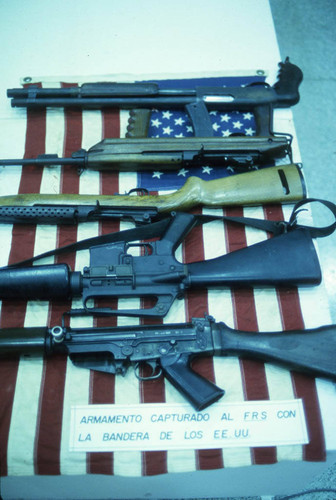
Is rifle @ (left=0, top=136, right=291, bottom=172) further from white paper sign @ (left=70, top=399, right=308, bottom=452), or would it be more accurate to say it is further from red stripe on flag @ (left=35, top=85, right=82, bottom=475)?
white paper sign @ (left=70, top=399, right=308, bottom=452)

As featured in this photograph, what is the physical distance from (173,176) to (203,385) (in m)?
1.34

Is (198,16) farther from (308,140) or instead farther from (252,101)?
(308,140)

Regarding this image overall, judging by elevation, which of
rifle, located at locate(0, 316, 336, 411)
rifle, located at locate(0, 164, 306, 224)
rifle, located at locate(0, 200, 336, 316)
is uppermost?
rifle, located at locate(0, 164, 306, 224)

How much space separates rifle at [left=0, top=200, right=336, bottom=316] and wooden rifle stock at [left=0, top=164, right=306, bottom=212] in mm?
279

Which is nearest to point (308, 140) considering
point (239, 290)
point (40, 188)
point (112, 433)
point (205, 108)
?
point (205, 108)

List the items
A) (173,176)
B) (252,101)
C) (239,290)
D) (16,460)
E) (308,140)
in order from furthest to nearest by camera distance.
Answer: (308,140), (252,101), (173,176), (239,290), (16,460)

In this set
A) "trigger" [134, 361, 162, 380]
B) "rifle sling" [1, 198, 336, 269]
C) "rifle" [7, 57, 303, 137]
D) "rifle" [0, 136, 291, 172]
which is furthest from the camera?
"rifle" [7, 57, 303, 137]

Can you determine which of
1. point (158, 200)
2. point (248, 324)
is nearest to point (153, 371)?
point (248, 324)

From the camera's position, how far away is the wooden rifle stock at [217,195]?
2285mm

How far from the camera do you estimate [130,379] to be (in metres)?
1.99

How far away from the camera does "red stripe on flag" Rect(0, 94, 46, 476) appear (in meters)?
1.89

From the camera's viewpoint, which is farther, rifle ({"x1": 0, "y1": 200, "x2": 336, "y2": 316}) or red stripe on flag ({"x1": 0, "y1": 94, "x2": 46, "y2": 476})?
rifle ({"x1": 0, "y1": 200, "x2": 336, "y2": 316})

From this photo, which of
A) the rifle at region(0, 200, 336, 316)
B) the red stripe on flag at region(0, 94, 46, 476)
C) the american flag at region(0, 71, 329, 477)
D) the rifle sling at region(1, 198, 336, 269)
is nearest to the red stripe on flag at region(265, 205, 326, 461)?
the american flag at region(0, 71, 329, 477)

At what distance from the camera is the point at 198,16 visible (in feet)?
11.1
